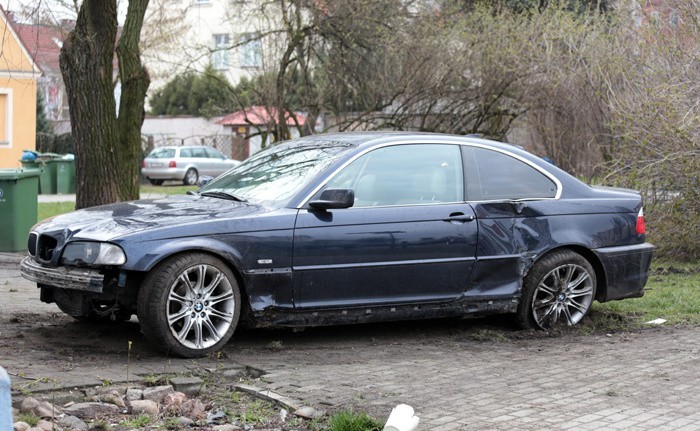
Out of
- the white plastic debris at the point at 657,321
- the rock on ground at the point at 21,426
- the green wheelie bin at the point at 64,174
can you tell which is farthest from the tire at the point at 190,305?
the green wheelie bin at the point at 64,174

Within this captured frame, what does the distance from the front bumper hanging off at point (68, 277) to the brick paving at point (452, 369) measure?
472 millimetres

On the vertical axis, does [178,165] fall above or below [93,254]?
below

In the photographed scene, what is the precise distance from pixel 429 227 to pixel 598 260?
1660 millimetres

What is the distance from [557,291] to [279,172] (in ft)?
8.14

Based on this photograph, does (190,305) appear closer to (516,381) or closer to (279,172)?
(279,172)

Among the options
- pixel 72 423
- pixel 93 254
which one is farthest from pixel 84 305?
pixel 72 423

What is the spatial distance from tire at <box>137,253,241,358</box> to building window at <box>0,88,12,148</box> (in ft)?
101

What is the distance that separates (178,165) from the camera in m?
39.9

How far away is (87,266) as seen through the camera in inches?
278

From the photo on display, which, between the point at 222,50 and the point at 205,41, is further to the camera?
the point at 205,41

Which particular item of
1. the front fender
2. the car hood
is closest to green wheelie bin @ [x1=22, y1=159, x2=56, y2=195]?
the car hood

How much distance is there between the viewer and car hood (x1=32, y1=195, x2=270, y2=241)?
7164 millimetres

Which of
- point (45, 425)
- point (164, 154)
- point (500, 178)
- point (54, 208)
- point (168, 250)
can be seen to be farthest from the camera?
point (164, 154)

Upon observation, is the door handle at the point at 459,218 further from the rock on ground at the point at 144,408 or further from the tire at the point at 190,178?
the tire at the point at 190,178
